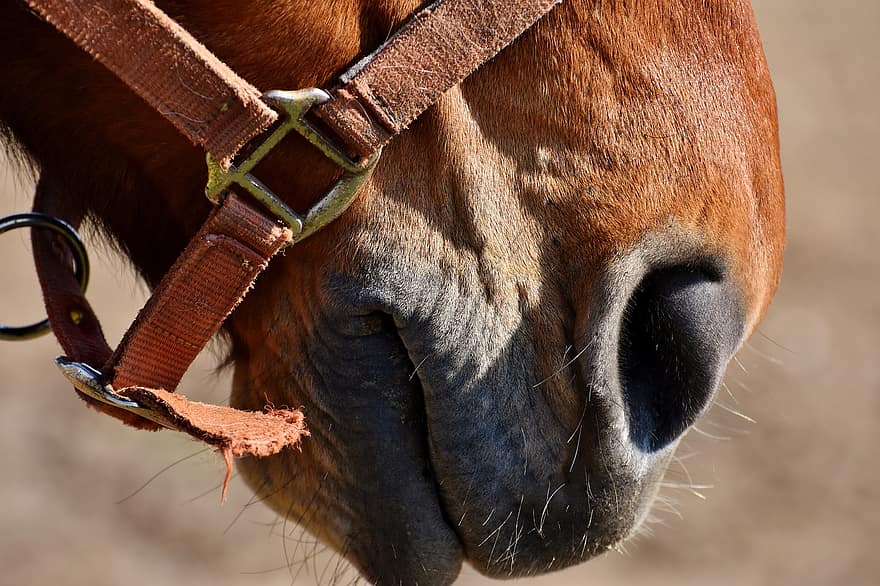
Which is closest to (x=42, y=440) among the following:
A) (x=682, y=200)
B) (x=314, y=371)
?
(x=314, y=371)

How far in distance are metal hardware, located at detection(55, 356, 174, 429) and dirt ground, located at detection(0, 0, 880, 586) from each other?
1.56 metres

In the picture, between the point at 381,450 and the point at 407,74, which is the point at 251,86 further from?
the point at 381,450

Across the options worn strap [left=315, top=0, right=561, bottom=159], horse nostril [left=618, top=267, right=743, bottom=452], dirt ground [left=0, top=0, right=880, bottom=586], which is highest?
worn strap [left=315, top=0, right=561, bottom=159]

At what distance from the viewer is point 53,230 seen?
1229 mm

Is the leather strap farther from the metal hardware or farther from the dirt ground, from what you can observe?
the dirt ground

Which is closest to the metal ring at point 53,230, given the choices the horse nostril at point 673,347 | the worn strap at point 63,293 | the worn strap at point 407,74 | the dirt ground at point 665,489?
the worn strap at point 63,293

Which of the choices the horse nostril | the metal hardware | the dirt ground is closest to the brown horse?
the horse nostril

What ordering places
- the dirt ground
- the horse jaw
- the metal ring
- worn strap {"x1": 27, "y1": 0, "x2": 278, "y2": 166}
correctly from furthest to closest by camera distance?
1. the dirt ground
2. the metal ring
3. the horse jaw
4. worn strap {"x1": 27, "y1": 0, "x2": 278, "y2": 166}

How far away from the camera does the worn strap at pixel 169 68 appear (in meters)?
0.90

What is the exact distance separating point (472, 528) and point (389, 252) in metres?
0.31

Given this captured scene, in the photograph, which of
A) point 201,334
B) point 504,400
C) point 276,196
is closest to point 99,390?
point 201,334

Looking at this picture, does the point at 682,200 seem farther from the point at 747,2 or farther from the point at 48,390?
the point at 48,390

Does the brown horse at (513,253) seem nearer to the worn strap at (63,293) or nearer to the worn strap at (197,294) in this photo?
the worn strap at (197,294)

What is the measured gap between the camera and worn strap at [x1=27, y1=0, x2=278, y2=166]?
2.95 ft
